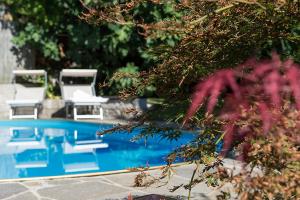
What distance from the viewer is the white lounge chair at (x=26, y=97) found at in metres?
12.4

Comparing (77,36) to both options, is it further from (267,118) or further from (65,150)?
(267,118)

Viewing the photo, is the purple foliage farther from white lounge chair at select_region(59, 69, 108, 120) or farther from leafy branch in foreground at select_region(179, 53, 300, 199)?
white lounge chair at select_region(59, 69, 108, 120)

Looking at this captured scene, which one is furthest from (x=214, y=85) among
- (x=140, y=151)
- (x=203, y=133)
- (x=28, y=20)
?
(x=28, y=20)

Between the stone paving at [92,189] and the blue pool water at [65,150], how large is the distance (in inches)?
56.8

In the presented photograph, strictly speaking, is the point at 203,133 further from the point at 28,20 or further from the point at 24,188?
the point at 28,20

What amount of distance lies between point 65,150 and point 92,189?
4538 mm

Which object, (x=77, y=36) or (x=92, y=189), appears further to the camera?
(x=77, y=36)

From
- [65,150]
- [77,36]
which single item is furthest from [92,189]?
[77,36]

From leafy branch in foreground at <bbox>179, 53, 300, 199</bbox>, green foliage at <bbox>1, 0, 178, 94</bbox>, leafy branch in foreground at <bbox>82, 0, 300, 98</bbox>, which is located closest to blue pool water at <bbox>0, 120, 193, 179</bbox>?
green foliage at <bbox>1, 0, 178, 94</bbox>

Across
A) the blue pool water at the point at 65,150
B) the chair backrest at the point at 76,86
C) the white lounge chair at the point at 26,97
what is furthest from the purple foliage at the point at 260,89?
the chair backrest at the point at 76,86

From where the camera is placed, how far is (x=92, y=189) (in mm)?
5258

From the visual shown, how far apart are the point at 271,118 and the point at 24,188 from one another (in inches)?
156

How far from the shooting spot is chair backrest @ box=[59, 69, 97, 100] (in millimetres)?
13344

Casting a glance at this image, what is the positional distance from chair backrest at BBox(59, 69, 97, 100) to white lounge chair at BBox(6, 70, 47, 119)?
54cm
